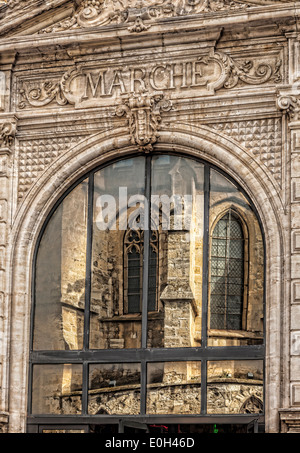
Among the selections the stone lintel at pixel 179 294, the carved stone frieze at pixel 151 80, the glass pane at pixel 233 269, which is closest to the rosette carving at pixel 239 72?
the carved stone frieze at pixel 151 80

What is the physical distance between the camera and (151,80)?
21219 mm

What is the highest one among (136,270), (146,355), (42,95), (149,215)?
(42,95)

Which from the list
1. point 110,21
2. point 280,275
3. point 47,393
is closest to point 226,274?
point 280,275

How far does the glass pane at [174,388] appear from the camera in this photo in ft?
65.6

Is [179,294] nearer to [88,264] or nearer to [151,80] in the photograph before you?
[88,264]

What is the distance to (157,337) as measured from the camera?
2038cm

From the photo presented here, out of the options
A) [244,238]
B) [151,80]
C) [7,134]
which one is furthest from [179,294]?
[7,134]

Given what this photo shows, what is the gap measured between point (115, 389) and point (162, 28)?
20.9ft

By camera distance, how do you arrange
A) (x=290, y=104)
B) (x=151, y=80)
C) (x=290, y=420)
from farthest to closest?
(x=151, y=80) → (x=290, y=104) → (x=290, y=420)

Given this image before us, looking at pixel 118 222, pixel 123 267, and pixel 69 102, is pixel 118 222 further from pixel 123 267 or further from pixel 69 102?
pixel 69 102

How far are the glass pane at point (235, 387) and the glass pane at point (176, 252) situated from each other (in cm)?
66

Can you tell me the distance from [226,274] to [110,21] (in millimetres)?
5093
